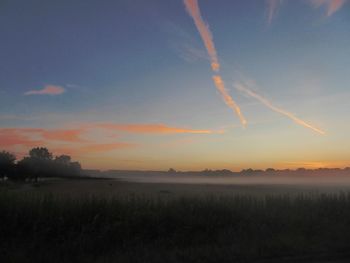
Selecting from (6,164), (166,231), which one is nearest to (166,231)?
(166,231)

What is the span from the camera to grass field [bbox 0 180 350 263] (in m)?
9.09

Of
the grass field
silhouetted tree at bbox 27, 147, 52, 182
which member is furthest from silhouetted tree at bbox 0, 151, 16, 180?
the grass field

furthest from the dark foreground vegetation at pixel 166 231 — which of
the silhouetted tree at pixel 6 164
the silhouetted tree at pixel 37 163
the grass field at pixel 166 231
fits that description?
the silhouetted tree at pixel 37 163

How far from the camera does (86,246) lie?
953cm

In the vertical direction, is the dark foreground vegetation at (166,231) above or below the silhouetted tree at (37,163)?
below

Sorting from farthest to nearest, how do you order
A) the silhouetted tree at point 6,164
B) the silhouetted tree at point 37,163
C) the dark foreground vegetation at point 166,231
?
the silhouetted tree at point 37,163 < the silhouetted tree at point 6,164 < the dark foreground vegetation at point 166,231

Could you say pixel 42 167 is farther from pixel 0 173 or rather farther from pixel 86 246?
pixel 86 246

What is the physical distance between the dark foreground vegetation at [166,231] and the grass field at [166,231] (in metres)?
0.02

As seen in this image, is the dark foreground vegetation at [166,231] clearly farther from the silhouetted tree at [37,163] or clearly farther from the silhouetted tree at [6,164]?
the silhouetted tree at [37,163]

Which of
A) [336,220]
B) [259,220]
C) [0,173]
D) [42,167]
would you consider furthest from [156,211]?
[42,167]

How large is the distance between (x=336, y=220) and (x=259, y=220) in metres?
2.90

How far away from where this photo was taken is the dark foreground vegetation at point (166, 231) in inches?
358

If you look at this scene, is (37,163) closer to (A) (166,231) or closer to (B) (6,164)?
(B) (6,164)

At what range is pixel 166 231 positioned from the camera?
11023 millimetres
